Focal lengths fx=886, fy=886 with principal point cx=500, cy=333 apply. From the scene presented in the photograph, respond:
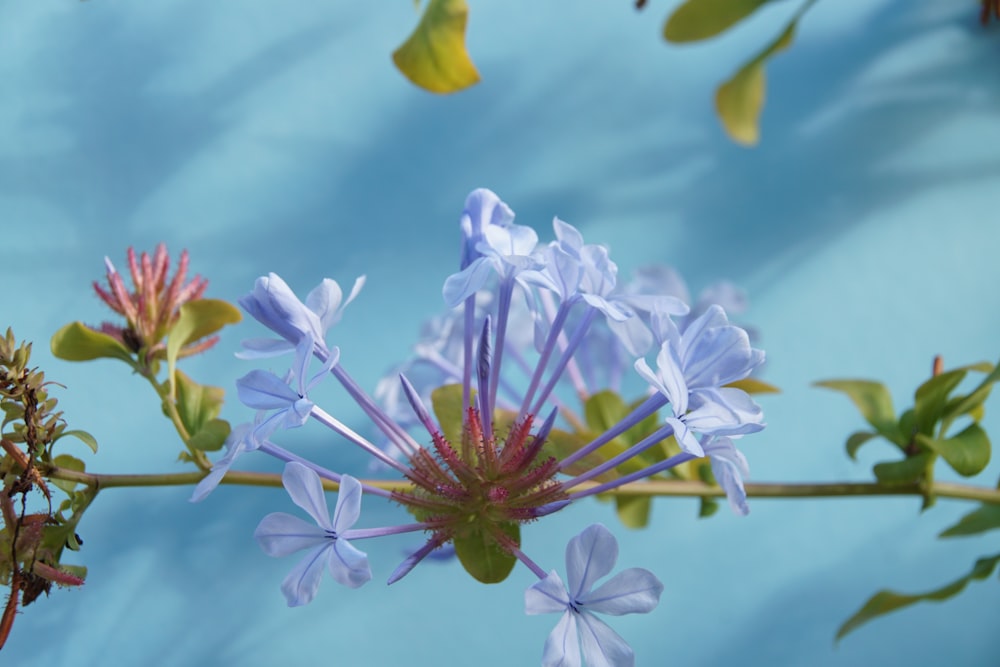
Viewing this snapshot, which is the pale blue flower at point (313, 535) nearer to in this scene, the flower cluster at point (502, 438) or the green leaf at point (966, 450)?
the flower cluster at point (502, 438)

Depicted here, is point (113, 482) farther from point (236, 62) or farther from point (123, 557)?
point (236, 62)

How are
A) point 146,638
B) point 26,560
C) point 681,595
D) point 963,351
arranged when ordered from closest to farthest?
1. point 26,560
2. point 146,638
3. point 681,595
4. point 963,351

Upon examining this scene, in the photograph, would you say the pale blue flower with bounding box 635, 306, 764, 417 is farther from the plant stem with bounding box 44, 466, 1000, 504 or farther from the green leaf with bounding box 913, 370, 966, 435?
the green leaf with bounding box 913, 370, 966, 435

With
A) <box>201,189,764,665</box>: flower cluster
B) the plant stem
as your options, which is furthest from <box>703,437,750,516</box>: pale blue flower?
the plant stem

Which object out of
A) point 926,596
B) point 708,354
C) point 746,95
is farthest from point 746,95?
point 926,596

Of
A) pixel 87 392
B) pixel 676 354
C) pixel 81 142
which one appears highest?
pixel 81 142

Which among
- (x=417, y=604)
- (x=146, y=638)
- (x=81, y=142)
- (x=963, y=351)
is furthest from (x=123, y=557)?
(x=963, y=351)

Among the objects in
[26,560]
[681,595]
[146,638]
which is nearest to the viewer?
[26,560]
